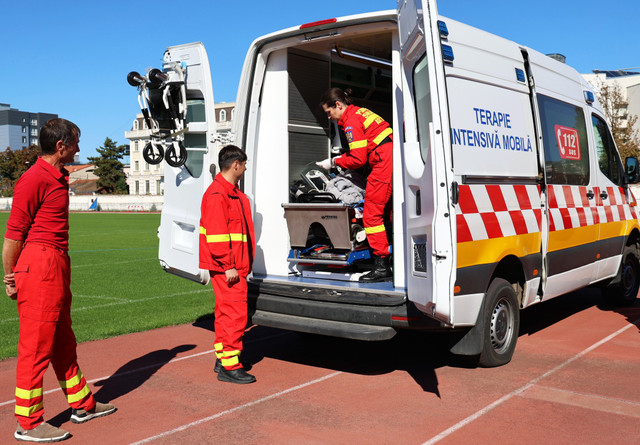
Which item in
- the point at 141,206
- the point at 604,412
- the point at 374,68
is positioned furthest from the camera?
the point at 141,206

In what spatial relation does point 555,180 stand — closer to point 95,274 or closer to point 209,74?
point 209,74

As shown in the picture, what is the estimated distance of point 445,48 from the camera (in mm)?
5059

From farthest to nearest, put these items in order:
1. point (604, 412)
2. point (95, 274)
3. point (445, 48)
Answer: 1. point (95, 274)
2. point (445, 48)
3. point (604, 412)

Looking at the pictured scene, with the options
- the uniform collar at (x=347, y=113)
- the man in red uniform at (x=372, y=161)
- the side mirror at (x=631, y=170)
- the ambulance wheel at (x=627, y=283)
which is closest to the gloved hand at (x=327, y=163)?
the man in red uniform at (x=372, y=161)

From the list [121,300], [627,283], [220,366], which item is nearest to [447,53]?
[220,366]

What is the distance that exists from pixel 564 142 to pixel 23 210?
5083 mm

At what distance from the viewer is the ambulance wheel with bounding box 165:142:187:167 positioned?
643 cm

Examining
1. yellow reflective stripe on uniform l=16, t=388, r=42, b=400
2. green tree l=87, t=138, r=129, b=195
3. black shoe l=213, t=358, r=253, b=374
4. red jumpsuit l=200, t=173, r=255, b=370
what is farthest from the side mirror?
green tree l=87, t=138, r=129, b=195

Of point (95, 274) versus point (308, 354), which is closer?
point (308, 354)

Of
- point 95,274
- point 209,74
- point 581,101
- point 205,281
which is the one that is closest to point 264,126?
point 209,74

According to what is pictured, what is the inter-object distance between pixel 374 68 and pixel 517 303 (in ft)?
11.6

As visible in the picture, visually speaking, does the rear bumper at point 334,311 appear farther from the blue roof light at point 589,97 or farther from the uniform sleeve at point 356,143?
the blue roof light at point 589,97

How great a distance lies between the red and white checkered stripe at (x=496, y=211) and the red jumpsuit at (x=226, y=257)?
184 centimetres

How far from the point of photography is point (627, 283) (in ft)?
28.9
